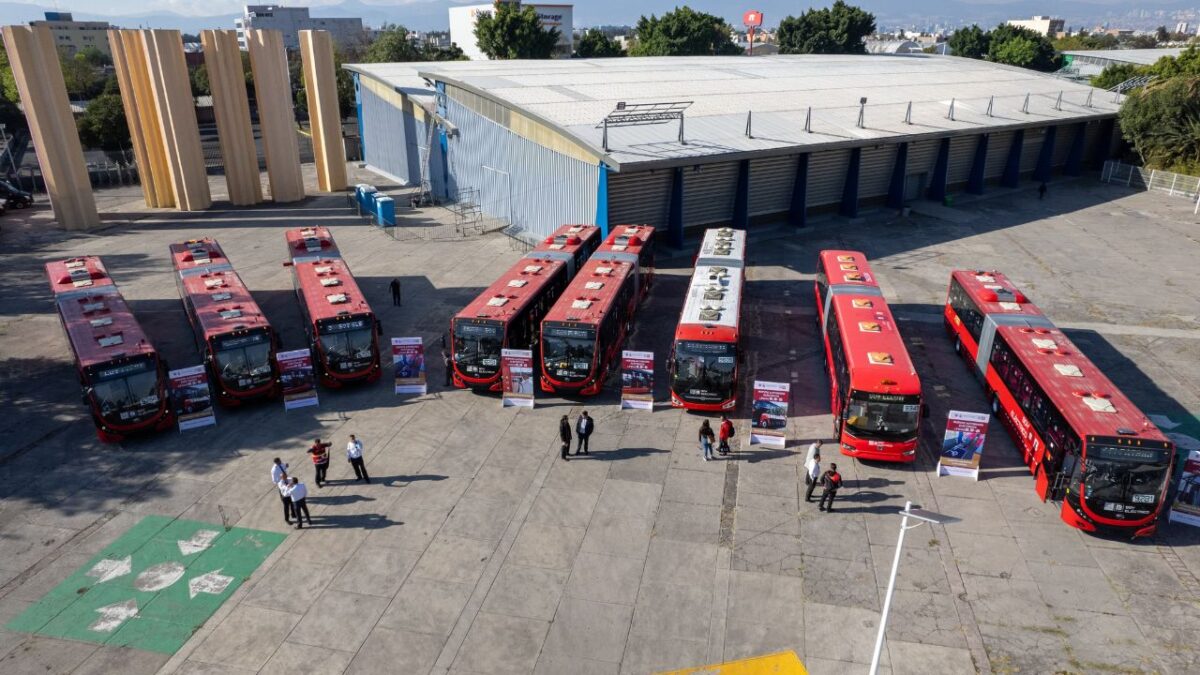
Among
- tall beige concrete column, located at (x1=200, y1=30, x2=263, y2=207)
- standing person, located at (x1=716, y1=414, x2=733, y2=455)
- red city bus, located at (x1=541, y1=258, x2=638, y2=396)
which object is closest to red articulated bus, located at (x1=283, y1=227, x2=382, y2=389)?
red city bus, located at (x1=541, y1=258, x2=638, y2=396)

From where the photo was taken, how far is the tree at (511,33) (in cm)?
8369

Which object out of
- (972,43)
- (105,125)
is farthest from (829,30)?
(105,125)

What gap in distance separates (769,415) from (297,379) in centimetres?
1549

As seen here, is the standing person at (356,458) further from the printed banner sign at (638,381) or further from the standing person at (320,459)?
the printed banner sign at (638,381)

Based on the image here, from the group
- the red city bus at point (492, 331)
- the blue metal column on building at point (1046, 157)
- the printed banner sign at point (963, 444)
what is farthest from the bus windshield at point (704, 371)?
the blue metal column on building at point (1046, 157)

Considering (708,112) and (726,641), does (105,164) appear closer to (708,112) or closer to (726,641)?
(708,112)

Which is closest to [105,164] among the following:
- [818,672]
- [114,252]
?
[114,252]

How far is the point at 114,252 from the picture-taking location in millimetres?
41562

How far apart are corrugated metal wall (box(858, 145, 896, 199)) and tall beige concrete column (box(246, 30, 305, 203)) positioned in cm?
3967

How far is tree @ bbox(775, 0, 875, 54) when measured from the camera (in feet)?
343

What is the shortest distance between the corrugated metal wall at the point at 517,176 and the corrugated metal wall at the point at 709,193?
621cm

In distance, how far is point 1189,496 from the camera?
18500 millimetres

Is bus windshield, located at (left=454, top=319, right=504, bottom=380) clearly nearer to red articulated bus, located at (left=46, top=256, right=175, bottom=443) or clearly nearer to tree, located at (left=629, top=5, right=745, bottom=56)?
red articulated bus, located at (left=46, top=256, right=175, bottom=443)

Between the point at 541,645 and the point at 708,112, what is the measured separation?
37202 millimetres
